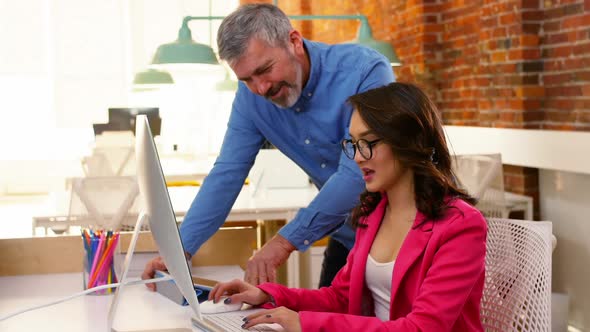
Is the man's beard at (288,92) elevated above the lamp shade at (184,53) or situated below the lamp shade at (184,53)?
below

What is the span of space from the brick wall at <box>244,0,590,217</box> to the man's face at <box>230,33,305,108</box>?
199 cm

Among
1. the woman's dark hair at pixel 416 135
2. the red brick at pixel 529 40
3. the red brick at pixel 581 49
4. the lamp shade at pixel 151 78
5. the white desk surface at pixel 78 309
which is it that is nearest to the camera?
the woman's dark hair at pixel 416 135

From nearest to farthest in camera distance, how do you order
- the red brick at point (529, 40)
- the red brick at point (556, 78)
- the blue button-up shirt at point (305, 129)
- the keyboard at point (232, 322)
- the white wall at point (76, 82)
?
the keyboard at point (232, 322) < the blue button-up shirt at point (305, 129) < the red brick at point (556, 78) < the red brick at point (529, 40) < the white wall at point (76, 82)

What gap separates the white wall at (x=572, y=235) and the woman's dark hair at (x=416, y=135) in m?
2.56

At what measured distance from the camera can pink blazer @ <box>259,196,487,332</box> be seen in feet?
4.84

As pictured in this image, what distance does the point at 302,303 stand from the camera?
5.71 ft

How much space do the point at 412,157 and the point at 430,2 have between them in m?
4.21

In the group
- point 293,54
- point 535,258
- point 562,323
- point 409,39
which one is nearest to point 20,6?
point 409,39

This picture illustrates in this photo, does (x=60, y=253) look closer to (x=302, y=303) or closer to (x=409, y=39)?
(x=302, y=303)

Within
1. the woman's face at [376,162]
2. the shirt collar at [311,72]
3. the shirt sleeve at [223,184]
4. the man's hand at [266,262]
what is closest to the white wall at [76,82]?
the shirt sleeve at [223,184]

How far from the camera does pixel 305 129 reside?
2.28 metres

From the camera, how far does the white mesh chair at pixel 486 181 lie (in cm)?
426

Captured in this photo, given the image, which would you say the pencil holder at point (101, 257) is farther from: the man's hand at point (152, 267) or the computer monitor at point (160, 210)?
the computer monitor at point (160, 210)

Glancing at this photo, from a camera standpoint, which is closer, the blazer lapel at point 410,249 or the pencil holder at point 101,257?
the blazer lapel at point 410,249
